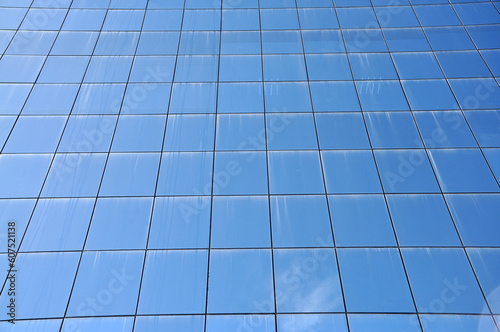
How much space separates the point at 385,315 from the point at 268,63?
18.6 feet

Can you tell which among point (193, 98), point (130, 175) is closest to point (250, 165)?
point (193, 98)

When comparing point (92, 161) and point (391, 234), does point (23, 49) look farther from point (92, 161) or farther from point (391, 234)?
point (391, 234)

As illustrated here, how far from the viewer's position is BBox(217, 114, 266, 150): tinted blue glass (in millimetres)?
7898

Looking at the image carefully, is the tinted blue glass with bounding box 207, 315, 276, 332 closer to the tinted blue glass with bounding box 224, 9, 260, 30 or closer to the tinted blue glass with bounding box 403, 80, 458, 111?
the tinted blue glass with bounding box 403, 80, 458, 111

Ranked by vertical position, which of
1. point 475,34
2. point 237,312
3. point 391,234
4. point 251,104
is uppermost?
point 475,34

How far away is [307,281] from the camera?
6.40m

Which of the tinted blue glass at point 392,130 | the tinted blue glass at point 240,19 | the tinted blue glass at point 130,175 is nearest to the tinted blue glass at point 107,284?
the tinted blue glass at point 130,175

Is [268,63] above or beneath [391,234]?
above

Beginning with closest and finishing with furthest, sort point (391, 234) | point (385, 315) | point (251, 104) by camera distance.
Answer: point (385, 315), point (391, 234), point (251, 104)

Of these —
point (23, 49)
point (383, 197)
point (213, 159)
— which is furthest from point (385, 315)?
point (23, 49)

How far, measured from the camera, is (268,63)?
922 centimetres

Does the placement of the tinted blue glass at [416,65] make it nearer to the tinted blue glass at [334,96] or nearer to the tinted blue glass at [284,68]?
the tinted blue glass at [334,96]

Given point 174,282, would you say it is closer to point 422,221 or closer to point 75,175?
point 75,175

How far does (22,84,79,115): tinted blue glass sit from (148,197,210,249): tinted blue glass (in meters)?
3.10
